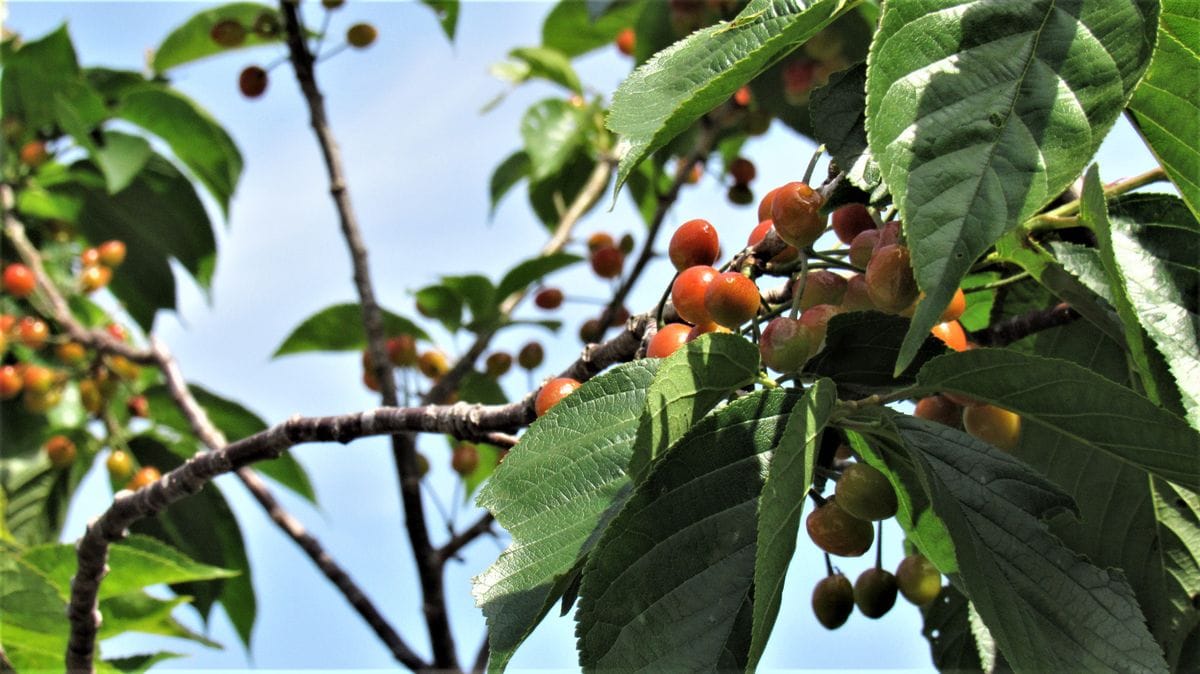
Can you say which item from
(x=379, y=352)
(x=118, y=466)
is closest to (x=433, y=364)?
(x=379, y=352)

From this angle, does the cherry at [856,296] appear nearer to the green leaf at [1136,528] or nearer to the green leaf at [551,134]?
the green leaf at [1136,528]

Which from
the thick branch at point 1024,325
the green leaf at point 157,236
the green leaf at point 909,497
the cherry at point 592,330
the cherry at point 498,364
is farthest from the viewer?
the green leaf at point 157,236

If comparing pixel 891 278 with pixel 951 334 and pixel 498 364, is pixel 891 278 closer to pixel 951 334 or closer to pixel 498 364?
pixel 951 334

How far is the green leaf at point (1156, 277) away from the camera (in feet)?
2.92

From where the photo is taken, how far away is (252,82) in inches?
131

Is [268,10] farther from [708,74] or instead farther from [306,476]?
[708,74]

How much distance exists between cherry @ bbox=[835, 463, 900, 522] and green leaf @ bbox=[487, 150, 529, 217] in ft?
8.67

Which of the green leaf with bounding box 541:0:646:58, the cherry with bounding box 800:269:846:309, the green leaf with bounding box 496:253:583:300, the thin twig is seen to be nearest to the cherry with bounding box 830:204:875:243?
the cherry with bounding box 800:269:846:309

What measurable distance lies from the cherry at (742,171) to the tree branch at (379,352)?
0.99 meters

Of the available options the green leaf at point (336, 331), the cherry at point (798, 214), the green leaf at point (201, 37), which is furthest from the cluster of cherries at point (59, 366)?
the cherry at point (798, 214)

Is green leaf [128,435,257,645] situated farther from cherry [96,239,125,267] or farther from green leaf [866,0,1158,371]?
green leaf [866,0,1158,371]

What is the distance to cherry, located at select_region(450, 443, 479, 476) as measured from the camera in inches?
112

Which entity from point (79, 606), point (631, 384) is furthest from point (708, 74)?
point (79, 606)

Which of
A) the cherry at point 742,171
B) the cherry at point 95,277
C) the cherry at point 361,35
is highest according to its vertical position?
the cherry at point 361,35
